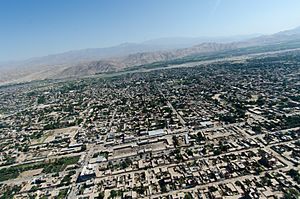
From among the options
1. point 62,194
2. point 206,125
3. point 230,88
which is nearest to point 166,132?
point 206,125

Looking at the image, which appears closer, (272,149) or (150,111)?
(272,149)

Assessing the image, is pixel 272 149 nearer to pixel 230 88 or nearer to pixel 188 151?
pixel 188 151

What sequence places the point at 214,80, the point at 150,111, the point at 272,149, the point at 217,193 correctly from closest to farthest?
1. the point at 217,193
2. the point at 272,149
3. the point at 150,111
4. the point at 214,80

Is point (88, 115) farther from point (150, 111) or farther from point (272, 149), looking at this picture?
point (272, 149)

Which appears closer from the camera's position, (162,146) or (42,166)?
(42,166)

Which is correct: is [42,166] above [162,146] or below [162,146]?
below

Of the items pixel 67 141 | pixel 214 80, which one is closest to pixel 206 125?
pixel 67 141

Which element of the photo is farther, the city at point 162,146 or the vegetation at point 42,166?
the vegetation at point 42,166

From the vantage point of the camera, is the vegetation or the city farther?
the vegetation

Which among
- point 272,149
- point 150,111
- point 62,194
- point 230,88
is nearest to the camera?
point 62,194
